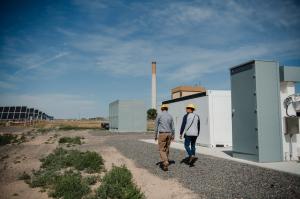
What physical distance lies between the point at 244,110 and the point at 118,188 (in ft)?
19.8

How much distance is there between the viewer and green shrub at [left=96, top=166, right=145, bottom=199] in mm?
6230

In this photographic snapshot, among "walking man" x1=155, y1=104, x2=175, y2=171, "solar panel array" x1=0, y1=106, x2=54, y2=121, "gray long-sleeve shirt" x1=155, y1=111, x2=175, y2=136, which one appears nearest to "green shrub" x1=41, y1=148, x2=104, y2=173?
"walking man" x1=155, y1=104, x2=175, y2=171

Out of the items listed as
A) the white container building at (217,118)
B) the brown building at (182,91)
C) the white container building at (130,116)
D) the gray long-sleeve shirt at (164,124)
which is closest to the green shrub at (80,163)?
the gray long-sleeve shirt at (164,124)

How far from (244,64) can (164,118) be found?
3795 mm

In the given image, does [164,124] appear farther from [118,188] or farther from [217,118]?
[217,118]

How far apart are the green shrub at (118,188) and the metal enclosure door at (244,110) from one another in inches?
192

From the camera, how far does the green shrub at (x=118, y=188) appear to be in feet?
20.4

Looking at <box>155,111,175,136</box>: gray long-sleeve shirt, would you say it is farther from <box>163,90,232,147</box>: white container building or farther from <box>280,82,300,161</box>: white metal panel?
<box>163,90,232,147</box>: white container building

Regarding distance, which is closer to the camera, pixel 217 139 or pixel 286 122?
pixel 286 122

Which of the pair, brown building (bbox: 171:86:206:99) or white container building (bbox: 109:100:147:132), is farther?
brown building (bbox: 171:86:206:99)

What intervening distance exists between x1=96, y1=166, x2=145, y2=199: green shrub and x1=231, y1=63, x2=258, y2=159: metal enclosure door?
4.88 metres

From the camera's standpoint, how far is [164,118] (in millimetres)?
9422

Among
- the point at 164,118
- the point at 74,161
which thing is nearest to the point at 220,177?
the point at 164,118

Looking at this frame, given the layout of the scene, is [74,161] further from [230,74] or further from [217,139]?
[217,139]
